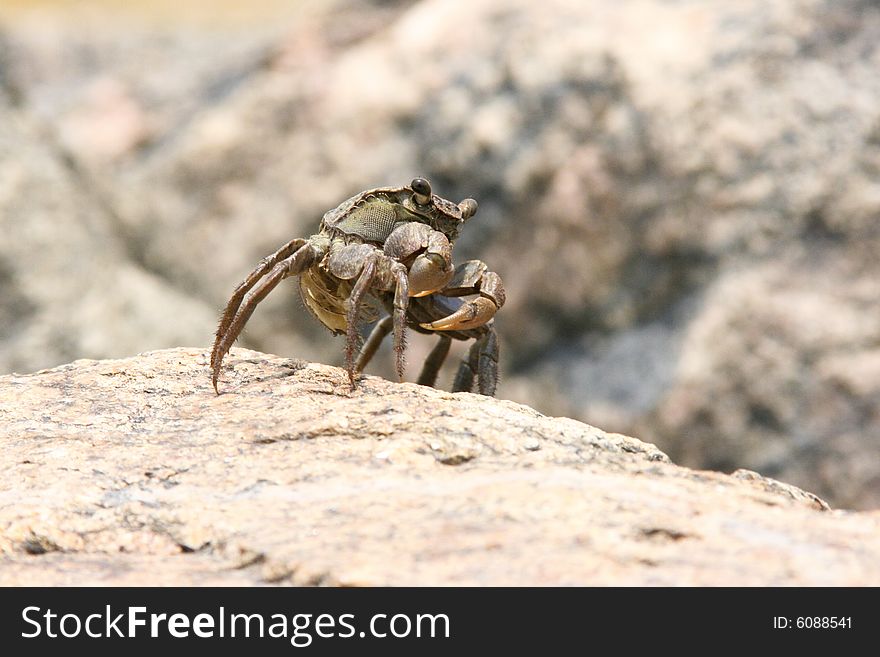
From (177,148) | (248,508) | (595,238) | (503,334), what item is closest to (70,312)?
(177,148)

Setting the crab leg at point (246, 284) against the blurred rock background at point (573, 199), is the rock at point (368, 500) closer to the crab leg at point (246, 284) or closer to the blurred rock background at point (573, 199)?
the crab leg at point (246, 284)

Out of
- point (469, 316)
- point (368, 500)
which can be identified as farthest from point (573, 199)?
point (368, 500)

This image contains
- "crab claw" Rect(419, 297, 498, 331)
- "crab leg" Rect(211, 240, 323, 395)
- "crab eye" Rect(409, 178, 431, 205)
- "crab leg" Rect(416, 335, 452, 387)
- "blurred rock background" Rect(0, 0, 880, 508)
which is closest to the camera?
"crab leg" Rect(211, 240, 323, 395)

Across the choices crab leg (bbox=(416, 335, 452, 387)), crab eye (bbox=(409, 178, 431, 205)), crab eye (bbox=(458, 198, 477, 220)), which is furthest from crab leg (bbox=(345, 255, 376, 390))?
crab leg (bbox=(416, 335, 452, 387))

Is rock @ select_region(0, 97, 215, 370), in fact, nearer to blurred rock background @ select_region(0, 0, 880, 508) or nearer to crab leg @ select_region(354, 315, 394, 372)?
blurred rock background @ select_region(0, 0, 880, 508)

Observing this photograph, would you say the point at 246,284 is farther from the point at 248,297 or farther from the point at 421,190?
the point at 421,190

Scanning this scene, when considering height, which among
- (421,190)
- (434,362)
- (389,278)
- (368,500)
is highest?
(421,190)
